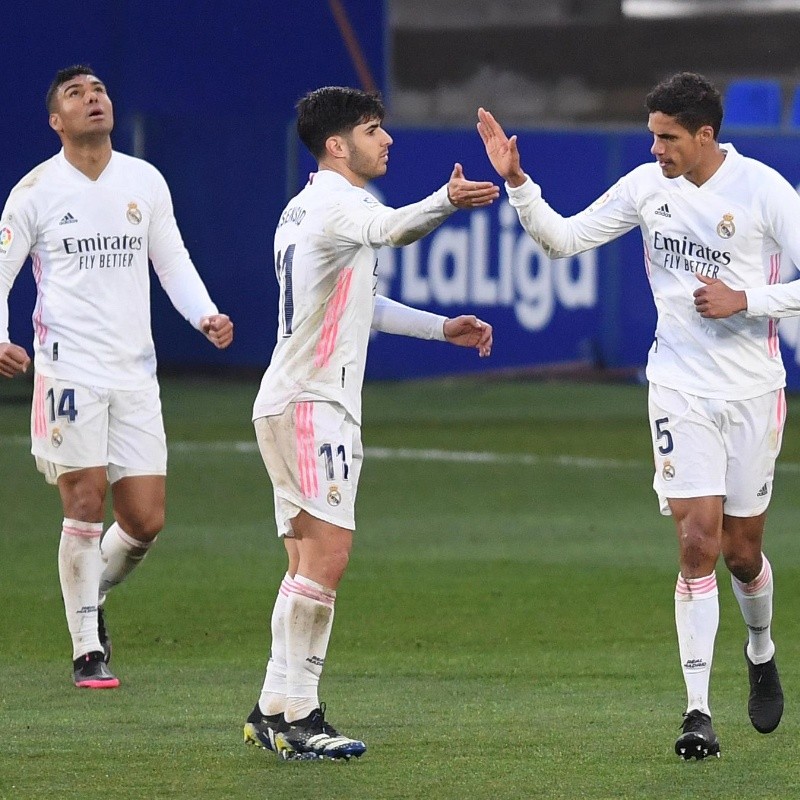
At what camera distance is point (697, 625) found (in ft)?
22.1

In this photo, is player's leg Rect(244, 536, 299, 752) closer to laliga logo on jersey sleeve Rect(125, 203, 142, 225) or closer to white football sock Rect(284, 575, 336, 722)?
white football sock Rect(284, 575, 336, 722)

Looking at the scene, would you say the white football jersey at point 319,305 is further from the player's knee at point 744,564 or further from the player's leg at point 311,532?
the player's knee at point 744,564

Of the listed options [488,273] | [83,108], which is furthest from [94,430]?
[488,273]

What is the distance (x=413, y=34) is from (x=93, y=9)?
1007 cm

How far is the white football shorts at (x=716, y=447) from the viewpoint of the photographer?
682cm

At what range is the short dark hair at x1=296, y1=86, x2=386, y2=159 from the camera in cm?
657

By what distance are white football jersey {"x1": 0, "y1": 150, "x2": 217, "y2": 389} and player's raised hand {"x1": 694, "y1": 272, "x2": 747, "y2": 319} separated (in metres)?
2.19

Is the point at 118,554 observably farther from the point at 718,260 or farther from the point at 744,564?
the point at 718,260

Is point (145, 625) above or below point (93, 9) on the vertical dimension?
below

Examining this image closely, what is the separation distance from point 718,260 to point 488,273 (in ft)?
40.8

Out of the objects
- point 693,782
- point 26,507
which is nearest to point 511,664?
point 693,782

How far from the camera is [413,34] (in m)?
32.5

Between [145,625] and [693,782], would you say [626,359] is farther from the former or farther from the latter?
[693,782]

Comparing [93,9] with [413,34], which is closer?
[93,9]
